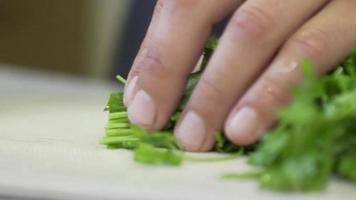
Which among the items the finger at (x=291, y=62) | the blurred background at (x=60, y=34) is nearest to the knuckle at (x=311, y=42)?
the finger at (x=291, y=62)

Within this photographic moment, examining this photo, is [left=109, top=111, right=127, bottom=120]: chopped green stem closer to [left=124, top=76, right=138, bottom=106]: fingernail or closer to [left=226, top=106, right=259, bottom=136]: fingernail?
[left=124, top=76, right=138, bottom=106]: fingernail

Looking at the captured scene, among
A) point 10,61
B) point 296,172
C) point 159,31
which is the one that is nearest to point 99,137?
point 159,31

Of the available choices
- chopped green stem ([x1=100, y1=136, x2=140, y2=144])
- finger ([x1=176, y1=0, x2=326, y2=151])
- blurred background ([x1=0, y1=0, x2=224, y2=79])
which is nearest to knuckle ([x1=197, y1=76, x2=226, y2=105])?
finger ([x1=176, y1=0, x2=326, y2=151])

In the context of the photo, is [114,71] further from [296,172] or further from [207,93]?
[296,172]

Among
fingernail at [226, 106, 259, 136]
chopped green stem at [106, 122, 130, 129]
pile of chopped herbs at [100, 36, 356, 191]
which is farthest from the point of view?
chopped green stem at [106, 122, 130, 129]

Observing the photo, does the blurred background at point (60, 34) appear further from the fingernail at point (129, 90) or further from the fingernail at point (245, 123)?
the fingernail at point (245, 123)

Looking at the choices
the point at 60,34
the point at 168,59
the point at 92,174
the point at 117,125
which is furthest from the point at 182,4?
the point at 60,34
